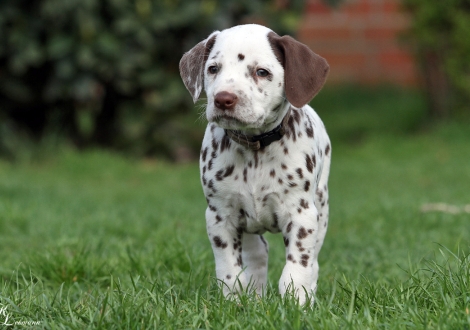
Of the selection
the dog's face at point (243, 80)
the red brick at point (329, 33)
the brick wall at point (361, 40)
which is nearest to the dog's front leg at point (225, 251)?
the dog's face at point (243, 80)

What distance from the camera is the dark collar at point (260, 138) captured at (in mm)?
4102

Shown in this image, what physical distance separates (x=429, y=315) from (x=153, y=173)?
7.90 m

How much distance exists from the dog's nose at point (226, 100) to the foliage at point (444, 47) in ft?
28.3

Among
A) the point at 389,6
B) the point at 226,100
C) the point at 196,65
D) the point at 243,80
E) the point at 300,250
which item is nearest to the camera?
the point at 226,100

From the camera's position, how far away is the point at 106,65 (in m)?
10.6

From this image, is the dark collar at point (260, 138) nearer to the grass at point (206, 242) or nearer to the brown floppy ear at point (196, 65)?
the brown floppy ear at point (196, 65)

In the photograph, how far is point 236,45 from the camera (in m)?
4.01

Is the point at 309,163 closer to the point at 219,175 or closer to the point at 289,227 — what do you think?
the point at 289,227

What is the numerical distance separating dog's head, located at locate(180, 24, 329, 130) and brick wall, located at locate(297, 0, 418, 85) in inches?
491

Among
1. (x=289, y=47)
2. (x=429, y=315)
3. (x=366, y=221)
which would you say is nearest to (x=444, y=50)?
(x=366, y=221)

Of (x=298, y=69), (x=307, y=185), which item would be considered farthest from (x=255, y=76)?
(x=307, y=185)

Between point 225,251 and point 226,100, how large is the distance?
34.7 inches

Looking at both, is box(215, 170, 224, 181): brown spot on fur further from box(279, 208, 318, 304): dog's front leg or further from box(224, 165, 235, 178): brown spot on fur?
box(279, 208, 318, 304): dog's front leg

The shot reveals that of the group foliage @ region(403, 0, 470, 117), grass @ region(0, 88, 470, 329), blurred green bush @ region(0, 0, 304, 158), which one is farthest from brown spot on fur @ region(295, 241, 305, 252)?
foliage @ region(403, 0, 470, 117)
